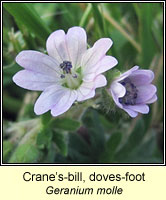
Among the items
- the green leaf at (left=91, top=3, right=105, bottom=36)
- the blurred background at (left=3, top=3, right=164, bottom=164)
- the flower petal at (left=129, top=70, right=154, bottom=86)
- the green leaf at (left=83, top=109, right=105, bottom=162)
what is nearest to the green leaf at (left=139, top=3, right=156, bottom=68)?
the blurred background at (left=3, top=3, right=164, bottom=164)

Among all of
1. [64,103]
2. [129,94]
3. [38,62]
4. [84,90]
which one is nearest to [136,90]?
[129,94]

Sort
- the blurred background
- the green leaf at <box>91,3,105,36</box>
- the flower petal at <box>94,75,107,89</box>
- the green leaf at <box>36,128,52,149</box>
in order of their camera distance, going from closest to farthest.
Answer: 1. the flower petal at <box>94,75,107,89</box>
2. the green leaf at <box>36,128,52,149</box>
3. the blurred background
4. the green leaf at <box>91,3,105,36</box>

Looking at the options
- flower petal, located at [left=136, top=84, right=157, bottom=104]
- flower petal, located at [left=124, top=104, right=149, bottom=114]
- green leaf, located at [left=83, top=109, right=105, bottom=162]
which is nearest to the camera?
flower petal, located at [left=124, top=104, right=149, bottom=114]

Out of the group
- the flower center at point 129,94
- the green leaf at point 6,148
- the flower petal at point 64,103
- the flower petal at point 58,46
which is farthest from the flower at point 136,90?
the green leaf at point 6,148

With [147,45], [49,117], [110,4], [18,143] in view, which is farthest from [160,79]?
[18,143]

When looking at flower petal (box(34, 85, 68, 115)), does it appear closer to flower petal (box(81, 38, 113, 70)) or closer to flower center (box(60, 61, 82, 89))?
flower center (box(60, 61, 82, 89))

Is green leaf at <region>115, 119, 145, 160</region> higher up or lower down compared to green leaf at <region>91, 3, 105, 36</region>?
lower down

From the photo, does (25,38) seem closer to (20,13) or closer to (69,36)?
(20,13)
